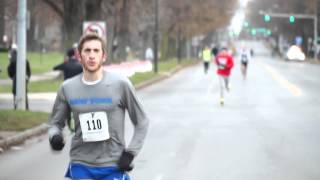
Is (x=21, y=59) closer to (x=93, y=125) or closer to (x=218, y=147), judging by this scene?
(x=218, y=147)

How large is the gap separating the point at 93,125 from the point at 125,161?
1.05 feet

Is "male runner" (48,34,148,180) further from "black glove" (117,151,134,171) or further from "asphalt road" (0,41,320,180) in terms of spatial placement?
"asphalt road" (0,41,320,180)

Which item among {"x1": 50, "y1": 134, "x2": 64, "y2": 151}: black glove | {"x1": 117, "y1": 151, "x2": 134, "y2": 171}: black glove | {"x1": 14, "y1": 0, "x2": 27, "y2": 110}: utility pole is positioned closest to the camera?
{"x1": 117, "y1": 151, "x2": 134, "y2": 171}: black glove

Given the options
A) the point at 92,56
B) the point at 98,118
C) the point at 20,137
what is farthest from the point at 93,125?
the point at 20,137

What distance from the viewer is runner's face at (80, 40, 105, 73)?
18.7ft

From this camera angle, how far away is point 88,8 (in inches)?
1554

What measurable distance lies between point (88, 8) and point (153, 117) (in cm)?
1896

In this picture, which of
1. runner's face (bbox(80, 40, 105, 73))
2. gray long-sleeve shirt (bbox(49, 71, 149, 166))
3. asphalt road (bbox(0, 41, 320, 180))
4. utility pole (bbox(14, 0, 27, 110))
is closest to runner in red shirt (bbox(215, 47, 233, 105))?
asphalt road (bbox(0, 41, 320, 180))

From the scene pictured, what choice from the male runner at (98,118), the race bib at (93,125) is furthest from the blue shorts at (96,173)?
the race bib at (93,125)

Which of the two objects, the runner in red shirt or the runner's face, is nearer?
the runner's face

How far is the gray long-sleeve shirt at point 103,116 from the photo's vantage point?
575 centimetres

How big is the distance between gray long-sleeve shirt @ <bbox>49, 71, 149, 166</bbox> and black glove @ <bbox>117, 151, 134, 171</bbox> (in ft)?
0.19

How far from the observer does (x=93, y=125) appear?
564 cm

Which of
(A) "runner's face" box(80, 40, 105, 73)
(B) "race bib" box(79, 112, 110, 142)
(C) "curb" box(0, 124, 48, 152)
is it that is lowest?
(C) "curb" box(0, 124, 48, 152)
